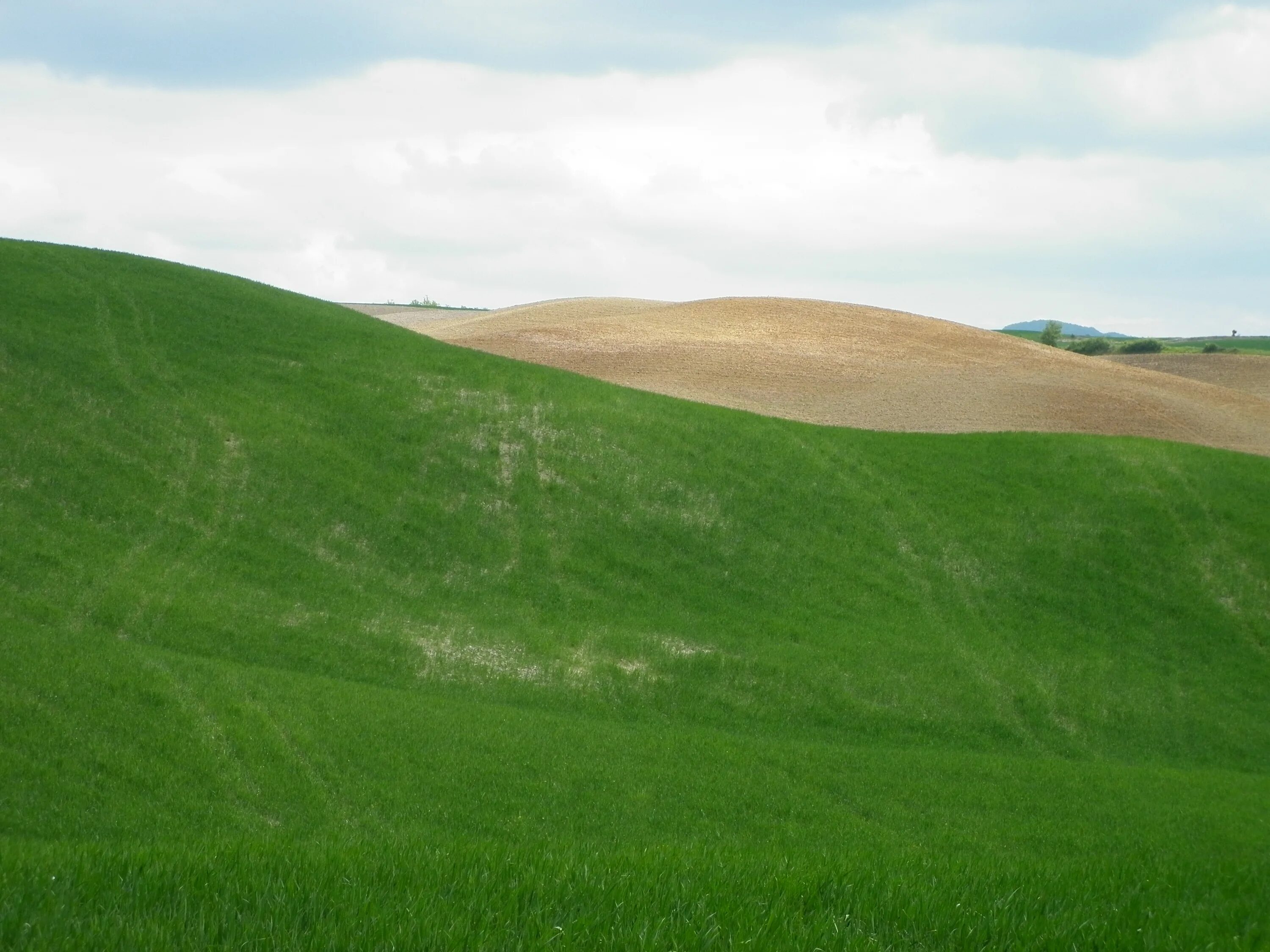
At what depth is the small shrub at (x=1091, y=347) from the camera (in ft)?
315

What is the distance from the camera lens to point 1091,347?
97.6 meters

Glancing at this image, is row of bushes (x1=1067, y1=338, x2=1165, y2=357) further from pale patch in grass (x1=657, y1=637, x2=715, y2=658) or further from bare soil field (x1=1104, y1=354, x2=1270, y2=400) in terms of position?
pale patch in grass (x1=657, y1=637, x2=715, y2=658)

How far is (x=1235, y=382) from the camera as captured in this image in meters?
66.5

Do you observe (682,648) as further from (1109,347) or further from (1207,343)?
(1207,343)

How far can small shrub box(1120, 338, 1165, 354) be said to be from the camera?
3722 inches

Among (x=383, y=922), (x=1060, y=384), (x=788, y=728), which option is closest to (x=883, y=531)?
(x=788, y=728)

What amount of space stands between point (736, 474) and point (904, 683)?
33.5 feet

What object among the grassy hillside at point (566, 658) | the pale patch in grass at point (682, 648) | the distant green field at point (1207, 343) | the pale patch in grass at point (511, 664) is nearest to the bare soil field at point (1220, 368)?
the distant green field at point (1207, 343)

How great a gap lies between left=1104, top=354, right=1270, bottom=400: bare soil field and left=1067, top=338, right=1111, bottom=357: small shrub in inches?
543

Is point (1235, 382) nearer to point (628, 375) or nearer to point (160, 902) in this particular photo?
point (628, 375)

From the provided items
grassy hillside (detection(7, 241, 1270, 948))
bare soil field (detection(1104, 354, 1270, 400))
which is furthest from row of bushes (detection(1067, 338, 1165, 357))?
grassy hillside (detection(7, 241, 1270, 948))

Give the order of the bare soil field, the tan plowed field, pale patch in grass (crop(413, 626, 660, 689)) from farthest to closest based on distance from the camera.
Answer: the bare soil field → the tan plowed field → pale patch in grass (crop(413, 626, 660, 689))

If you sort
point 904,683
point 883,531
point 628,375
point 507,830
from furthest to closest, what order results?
point 628,375, point 883,531, point 904,683, point 507,830

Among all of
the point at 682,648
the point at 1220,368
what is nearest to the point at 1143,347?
the point at 1220,368
